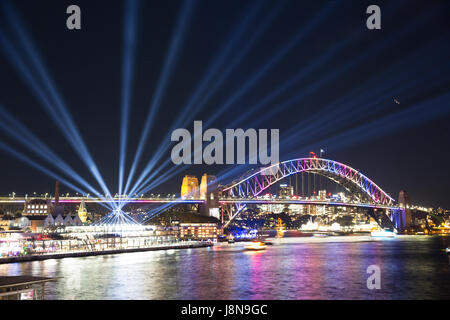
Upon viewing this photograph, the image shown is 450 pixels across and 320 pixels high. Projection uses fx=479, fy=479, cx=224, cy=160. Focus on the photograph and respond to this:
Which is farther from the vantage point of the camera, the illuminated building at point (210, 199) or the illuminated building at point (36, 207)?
the illuminated building at point (36, 207)

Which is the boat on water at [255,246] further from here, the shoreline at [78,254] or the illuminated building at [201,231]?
the illuminated building at [201,231]

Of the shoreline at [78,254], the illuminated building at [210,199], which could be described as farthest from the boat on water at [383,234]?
the shoreline at [78,254]

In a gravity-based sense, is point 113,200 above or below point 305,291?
above

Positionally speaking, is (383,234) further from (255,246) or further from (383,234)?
(255,246)

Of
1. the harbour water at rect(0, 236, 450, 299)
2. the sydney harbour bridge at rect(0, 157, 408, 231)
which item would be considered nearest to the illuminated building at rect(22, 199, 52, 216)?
the sydney harbour bridge at rect(0, 157, 408, 231)

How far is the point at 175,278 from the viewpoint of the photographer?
40.2 metres

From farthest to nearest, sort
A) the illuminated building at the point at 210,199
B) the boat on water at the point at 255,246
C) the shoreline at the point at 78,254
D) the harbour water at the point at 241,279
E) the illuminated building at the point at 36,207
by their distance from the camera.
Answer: the illuminated building at the point at 36,207 → the illuminated building at the point at 210,199 → the boat on water at the point at 255,246 → the shoreline at the point at 78,254 → the harbour water at the point at 241,279

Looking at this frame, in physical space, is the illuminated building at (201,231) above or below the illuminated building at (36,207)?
below

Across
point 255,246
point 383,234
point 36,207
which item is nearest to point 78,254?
point 255,246
